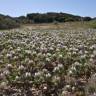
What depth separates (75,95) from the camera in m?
8.20

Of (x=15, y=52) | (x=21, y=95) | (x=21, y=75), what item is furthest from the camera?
(x=15, y=52)

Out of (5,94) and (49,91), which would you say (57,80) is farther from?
(5,94)

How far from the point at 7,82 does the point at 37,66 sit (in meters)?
2.28

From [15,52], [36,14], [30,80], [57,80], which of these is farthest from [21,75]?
[36,14]

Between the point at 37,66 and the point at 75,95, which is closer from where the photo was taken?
the point at 75,95

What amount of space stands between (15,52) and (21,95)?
6186 millimetres

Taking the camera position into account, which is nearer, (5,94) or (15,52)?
(5,94)

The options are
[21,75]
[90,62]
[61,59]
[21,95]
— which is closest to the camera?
[21,95]

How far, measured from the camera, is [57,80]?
31.0 feet

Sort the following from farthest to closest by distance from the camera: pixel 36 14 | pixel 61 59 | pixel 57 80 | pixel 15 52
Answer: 1. pixel 36 14
2. pixel 15 52
3. pixel 61 59
4. pixel 57 80

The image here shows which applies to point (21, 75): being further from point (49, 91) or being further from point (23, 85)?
point (49, 91)

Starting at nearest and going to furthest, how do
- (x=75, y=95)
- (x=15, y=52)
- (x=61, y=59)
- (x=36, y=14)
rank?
(x=75, y=95)
(x=61, y=59)
(x=15, y=52)
(x=36, y=14)

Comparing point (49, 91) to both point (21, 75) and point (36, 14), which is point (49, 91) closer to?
point (21, 75)

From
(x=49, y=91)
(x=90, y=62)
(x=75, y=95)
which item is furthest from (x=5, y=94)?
(x=90, y=62)
